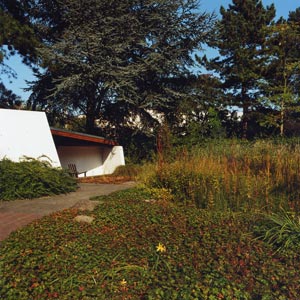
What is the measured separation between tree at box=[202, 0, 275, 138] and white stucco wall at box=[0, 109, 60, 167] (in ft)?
41.2

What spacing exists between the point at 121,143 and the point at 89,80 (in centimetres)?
368

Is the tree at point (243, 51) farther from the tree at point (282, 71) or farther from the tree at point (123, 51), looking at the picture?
the tree at point (123, 51)

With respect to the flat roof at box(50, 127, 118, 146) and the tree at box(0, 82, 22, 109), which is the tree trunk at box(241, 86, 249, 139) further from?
the tree at box(0, 82, 22, 109)

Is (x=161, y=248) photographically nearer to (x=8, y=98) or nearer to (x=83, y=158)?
(x=83, y=158)

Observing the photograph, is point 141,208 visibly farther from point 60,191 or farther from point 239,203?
point 60,191

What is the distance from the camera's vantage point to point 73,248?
3027 millimetres

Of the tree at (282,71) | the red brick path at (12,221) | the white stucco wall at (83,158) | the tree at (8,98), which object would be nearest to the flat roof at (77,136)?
the white stucco wall at (83,158)

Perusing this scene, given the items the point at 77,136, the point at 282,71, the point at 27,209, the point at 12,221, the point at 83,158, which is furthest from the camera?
the point at 282,71

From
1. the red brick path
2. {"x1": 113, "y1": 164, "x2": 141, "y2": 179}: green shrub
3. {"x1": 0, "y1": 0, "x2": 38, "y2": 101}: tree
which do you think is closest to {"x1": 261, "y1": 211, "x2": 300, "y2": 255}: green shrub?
the red brick path

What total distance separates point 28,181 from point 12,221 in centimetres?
239

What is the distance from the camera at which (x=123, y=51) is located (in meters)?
14.7

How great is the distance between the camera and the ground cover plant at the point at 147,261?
8.05 feet

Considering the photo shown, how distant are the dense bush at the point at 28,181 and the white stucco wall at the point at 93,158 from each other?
6957 mm

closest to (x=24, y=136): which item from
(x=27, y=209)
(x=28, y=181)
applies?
(x=28, y=181)
